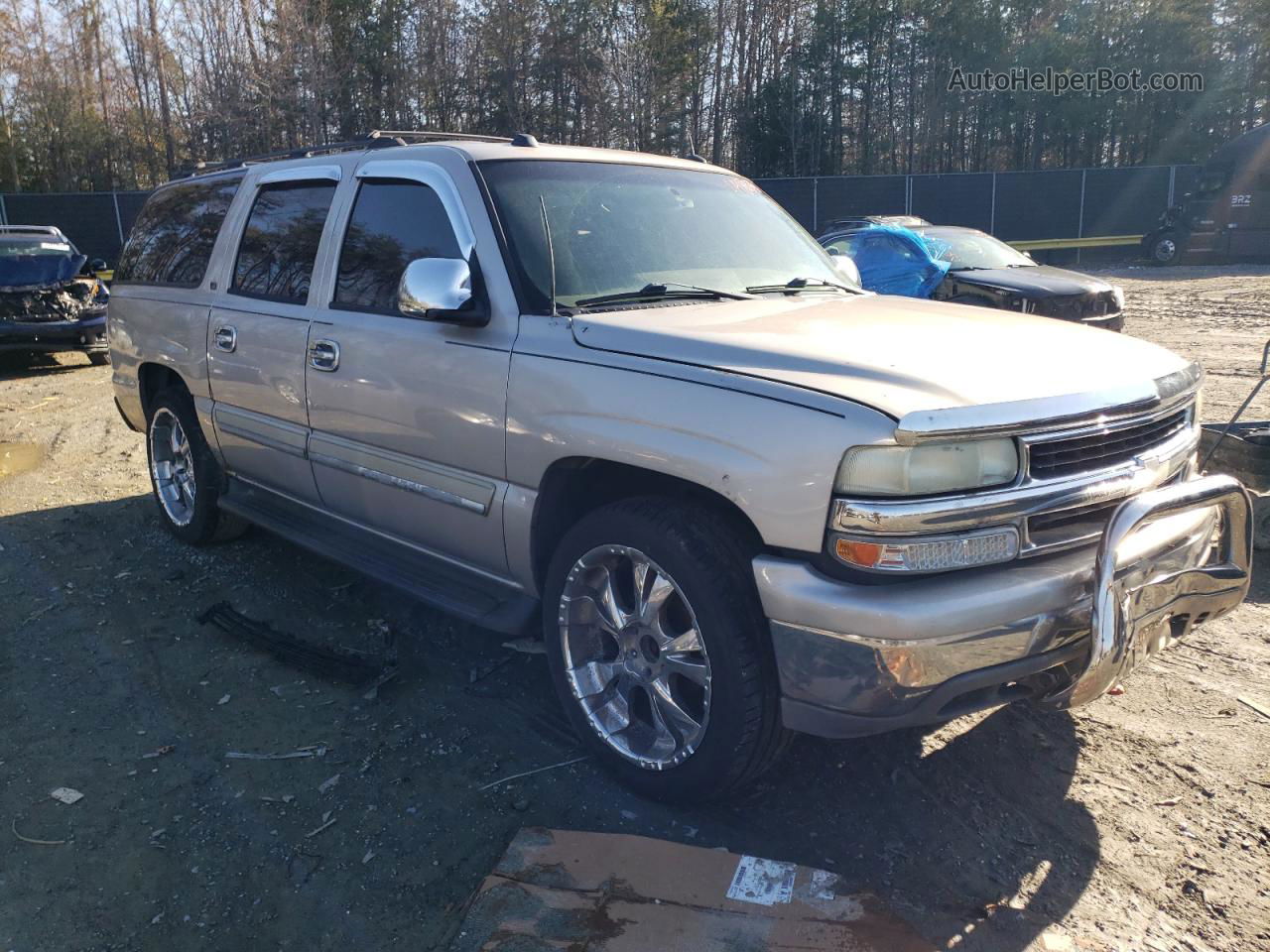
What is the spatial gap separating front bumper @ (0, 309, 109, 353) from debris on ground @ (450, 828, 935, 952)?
35.8 feet

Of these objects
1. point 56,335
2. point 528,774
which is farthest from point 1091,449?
point 56,335

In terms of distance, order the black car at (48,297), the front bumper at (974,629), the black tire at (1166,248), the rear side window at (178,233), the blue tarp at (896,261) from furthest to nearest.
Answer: the black tire at (1166,248) < the black car at (48,297) < the blue tarp at (896,261) < the rear side window at (178,233) < the front bumper at (974,629)

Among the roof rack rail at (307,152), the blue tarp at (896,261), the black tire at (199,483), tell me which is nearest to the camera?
the roof rack rail at (307,152)

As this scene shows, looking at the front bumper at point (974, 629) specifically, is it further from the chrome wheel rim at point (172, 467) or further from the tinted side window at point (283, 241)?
the chrome wheel rim at point (172, 467)

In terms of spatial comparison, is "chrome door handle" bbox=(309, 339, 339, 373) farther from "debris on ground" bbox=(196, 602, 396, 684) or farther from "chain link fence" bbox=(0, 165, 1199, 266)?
"chain link fence" bbox=(0, 165, 1199, 266)

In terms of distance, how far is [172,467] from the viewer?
5.93m

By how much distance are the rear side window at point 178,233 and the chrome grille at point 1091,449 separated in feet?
13.7

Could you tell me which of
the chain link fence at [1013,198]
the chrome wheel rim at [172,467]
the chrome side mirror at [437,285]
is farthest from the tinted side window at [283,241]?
the chain link fence at [1013,198]

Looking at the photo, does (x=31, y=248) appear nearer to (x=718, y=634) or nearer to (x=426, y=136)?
(x=426, y=136)

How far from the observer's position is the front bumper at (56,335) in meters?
11.8

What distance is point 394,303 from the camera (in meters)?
3.87

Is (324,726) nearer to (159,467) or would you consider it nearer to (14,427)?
(159,467)

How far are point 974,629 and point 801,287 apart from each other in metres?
1.91

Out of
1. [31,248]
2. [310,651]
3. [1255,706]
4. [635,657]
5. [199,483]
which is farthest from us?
[31,248]
